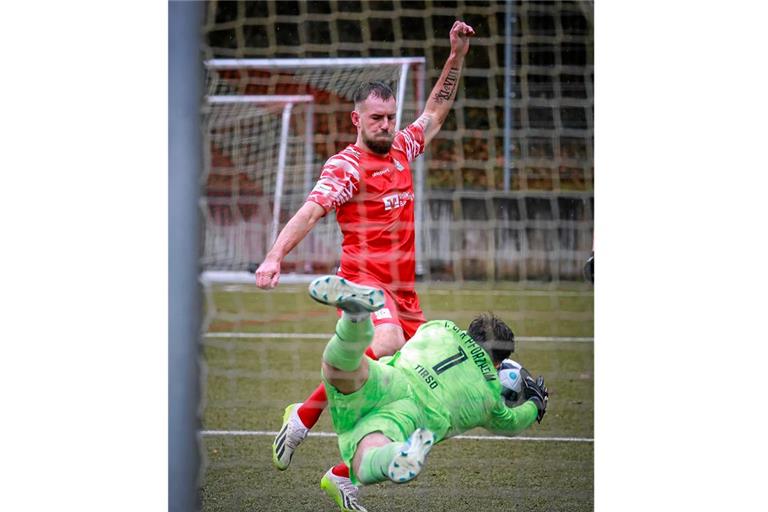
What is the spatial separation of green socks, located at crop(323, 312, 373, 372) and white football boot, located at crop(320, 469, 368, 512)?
25.6 inches

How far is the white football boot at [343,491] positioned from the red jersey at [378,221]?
0.72 meters

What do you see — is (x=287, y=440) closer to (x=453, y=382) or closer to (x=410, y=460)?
(x=453, y=382)

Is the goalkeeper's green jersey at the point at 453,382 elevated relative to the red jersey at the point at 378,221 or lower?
lower

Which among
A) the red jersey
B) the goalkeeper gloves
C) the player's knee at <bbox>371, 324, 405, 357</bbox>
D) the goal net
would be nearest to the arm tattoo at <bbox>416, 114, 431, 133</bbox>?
the red jersey

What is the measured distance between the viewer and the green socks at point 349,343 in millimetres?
2516

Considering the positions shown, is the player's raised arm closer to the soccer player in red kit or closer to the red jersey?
the soccer player in red kit

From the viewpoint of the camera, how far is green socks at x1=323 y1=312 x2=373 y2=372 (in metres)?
2.52

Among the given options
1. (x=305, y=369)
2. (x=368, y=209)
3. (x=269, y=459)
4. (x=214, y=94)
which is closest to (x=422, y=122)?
(x=368, y=209)

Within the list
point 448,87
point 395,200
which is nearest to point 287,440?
point 395,200

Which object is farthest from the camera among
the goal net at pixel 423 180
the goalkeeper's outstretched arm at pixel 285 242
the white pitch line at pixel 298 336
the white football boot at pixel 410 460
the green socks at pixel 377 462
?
the goal net at pixel 423 180

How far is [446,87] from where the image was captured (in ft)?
12.2

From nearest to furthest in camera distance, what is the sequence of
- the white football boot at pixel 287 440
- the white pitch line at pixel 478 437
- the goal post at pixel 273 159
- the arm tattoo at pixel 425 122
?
the white football boot at pixel 287 440
the arm tattoo at pixel 425 122
the white pitch line at pixel 478 437
the goal post at pixel 273 159

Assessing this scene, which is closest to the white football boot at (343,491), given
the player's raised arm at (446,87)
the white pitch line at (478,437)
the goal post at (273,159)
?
the white pitch line at (478,437)

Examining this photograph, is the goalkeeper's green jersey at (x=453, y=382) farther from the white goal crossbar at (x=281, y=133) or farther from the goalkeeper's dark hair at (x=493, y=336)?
the white goal crossbar at (x=281, y=133)
